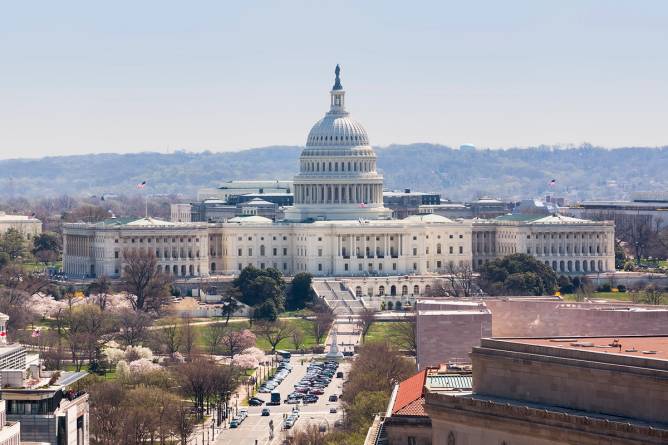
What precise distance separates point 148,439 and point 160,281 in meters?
88.4

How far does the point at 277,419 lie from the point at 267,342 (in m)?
48.3

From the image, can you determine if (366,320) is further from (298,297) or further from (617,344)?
(617,344)

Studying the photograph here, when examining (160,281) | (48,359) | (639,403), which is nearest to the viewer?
(639,403)

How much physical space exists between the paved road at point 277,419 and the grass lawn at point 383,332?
16.6 metres

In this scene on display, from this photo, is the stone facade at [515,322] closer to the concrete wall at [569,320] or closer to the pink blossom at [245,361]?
the concrete wall at [569,320]

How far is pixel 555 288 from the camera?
197750 mm

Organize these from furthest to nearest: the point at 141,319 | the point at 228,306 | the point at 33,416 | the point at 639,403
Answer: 1. the point at 228,306
2. the point at 141,319
3. the point at 33,416
4. the point at 639,403

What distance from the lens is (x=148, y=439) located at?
106000mm

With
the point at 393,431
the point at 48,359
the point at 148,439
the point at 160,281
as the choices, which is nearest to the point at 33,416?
the point at 393,431

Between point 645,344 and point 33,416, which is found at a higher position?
point 645,344

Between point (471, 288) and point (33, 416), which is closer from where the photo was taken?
point (33, 416)

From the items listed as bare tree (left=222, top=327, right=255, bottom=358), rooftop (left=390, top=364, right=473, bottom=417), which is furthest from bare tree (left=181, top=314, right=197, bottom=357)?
rooftop (left=390, top=364, right=473, bottom=417)

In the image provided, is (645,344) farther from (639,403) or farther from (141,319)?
(141,319)

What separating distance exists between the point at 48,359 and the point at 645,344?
89.7 metres
